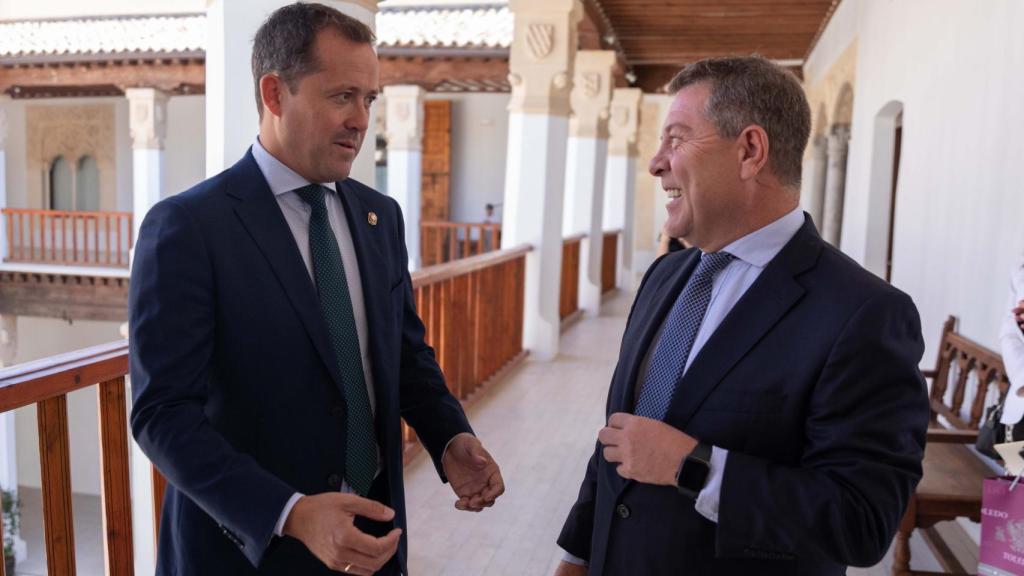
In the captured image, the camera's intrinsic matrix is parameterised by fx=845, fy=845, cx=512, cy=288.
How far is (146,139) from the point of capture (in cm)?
1254

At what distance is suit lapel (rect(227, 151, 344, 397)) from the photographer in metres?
1.42

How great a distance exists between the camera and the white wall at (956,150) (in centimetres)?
354

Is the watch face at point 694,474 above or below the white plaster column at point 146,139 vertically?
below

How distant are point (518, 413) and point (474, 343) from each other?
2.05 feet

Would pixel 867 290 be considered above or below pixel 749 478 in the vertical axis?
above

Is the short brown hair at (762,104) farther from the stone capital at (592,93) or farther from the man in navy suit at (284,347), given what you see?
the stone capital at (592,93)

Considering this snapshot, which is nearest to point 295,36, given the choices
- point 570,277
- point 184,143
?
point 570,277

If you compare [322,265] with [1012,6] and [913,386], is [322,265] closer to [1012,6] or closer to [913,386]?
[913,386]

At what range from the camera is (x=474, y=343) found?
5.82 meters

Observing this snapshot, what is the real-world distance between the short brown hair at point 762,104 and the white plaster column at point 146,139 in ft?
41.0

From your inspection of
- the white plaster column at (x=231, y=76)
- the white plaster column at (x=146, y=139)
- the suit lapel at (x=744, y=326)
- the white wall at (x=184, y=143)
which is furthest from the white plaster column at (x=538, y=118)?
the white wall at (x=184, y=143)

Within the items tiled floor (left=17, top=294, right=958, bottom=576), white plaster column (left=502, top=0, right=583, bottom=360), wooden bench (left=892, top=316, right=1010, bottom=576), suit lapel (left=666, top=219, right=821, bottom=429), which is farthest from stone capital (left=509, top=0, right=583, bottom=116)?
suit lapel (left=666, top=219, right=821, bottom=429)

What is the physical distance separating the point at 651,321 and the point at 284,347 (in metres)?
0.64

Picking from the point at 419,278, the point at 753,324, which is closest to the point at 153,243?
the point at 753,324
